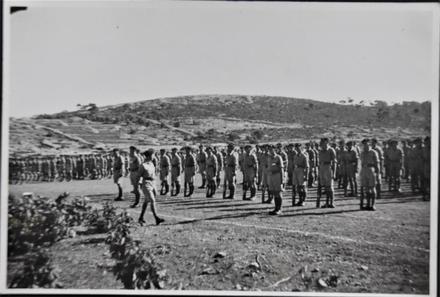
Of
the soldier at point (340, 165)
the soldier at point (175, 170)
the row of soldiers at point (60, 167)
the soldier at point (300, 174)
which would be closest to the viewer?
the row of soldiers at point (60, 167)

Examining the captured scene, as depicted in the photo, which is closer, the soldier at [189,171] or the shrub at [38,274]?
the shrub at [38,274]

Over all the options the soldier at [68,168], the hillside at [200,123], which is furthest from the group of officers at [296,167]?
the soldier at [68,168]

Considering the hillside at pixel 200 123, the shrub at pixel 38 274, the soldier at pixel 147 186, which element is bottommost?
the shrub at pixel 38 274

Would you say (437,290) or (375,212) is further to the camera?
(375,212)

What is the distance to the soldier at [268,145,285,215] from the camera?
866 centimetres

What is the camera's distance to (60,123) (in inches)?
326

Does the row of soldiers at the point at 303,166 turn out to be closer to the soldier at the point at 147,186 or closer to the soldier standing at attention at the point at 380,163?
the soldier standing at attention at the point at 380,163

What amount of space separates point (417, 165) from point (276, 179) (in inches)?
103

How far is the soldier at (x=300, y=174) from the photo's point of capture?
9.13 m

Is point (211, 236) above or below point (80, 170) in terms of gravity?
below

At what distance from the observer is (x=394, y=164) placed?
8.04 meters

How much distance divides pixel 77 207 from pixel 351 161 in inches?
218

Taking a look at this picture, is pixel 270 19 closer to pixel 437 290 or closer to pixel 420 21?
pixel 420 21

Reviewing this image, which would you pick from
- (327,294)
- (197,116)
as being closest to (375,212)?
(327,294)
